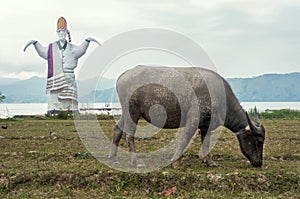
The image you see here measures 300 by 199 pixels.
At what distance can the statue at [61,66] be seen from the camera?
37.3 m

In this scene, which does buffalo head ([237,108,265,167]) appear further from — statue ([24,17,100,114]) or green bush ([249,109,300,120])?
statue ([24,17,100,114])

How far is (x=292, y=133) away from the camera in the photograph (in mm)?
14695

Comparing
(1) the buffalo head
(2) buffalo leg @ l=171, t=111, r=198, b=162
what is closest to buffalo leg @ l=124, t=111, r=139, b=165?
(2) buffalo leg @ l=171, t=111, r=198, b=162

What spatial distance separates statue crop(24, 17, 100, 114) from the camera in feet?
123

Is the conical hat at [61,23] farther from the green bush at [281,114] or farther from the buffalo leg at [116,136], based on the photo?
the buffalo leg at [116,136]

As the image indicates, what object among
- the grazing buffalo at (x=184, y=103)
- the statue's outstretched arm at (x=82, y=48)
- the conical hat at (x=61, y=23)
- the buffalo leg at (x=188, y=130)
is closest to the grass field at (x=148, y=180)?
the buffalo leg at (x=188, y=130)

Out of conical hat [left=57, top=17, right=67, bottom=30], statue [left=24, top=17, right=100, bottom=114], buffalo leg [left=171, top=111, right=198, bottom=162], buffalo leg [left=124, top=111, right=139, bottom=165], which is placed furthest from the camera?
statue [left=24, top=17, right=100, bottom=114]

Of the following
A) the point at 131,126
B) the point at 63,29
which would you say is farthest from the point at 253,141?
the point at 63,29

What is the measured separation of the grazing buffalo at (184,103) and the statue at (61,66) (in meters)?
29.3

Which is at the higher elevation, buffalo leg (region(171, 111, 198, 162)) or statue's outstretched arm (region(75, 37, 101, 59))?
statue's outstretched arm (region(75, 37, 101, 59))

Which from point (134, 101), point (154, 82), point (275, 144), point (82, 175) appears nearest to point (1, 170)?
point (82, 175)

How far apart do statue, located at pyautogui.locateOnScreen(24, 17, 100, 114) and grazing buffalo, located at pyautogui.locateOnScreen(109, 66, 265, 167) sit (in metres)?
29.3

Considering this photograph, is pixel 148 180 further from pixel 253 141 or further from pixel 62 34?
pixel 62 34

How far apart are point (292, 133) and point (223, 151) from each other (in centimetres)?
539
